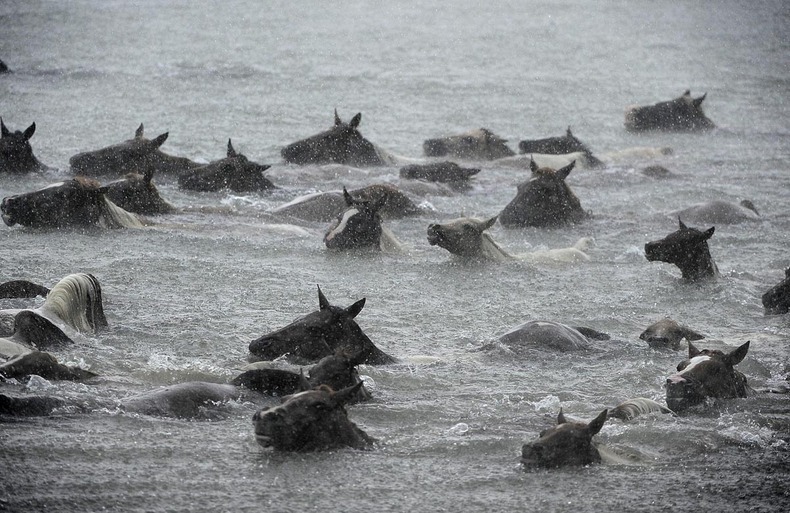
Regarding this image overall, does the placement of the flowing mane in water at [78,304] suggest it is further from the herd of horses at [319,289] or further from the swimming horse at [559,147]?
the swimming horse at [559,147]

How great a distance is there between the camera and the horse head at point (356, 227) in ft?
38.8

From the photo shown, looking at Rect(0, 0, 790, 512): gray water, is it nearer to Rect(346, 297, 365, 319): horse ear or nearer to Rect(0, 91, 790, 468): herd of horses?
Rect(0, 91, 790, 468): herd of horses

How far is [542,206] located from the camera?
13750 millimetres

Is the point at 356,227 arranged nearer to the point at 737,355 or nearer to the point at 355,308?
the point at 355,308

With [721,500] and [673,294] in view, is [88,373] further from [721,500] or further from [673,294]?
[673,294]

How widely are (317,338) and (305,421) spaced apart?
160 centimetres

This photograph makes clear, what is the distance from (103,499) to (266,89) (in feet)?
63.6

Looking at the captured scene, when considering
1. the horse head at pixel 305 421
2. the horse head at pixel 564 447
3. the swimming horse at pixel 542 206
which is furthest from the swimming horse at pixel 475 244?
the horse head at pixel 305 421

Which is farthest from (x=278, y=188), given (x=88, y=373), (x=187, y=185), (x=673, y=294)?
(x=88, y=373)

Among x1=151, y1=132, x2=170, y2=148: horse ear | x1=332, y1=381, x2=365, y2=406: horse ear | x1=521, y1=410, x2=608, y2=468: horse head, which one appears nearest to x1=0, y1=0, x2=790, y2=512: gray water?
x1=521, y1=410, x2=608, y2=468: horse head

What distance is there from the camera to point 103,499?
5.61 m

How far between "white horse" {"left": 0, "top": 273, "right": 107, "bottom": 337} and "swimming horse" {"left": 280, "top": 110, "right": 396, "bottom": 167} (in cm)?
800

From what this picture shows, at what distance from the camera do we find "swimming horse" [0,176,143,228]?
1172 centimetres

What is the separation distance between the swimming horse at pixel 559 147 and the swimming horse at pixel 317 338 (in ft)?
34.3
